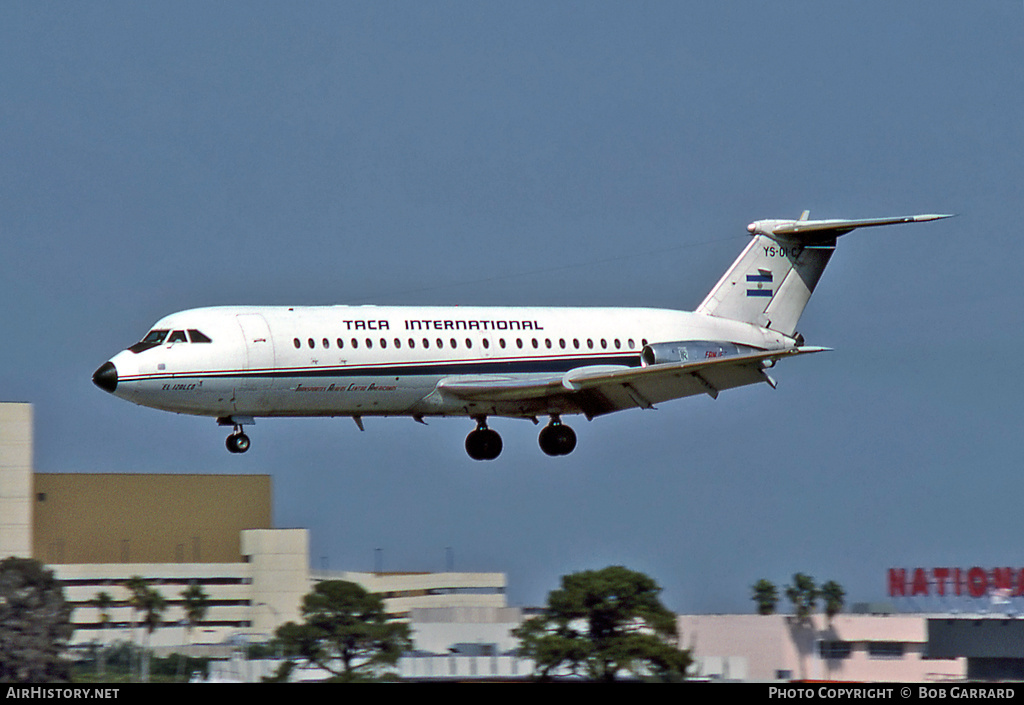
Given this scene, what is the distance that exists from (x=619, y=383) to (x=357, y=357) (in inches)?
310

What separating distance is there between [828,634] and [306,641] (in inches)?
968

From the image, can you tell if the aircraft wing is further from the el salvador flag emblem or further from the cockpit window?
the cockpit window

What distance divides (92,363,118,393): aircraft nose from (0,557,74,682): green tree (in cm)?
2495

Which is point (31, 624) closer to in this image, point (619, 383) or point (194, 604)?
point (194, 604)

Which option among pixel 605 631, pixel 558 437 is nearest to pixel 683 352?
pixel 558 437

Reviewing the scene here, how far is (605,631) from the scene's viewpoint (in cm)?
7462

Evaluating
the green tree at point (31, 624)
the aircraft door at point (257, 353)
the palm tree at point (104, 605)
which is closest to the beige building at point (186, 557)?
the palm tree at point (104, 605)

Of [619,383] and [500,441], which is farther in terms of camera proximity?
[500,441]

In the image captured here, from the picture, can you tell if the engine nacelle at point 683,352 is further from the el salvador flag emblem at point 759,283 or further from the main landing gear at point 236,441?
the main landing gear at point 236,441

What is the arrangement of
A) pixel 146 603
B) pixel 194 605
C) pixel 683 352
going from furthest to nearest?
1. pixel 146 603
2. pixel 194 605
3. pixel 683 352

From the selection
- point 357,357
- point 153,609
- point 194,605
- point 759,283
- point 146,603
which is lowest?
point 357,357

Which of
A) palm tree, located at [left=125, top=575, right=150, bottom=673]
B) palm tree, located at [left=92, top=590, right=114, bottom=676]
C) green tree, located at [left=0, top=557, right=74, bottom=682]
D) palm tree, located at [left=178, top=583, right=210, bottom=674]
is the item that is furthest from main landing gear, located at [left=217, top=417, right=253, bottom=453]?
palm tree, located at [left=125, top=575, right=150, bottom=673]
